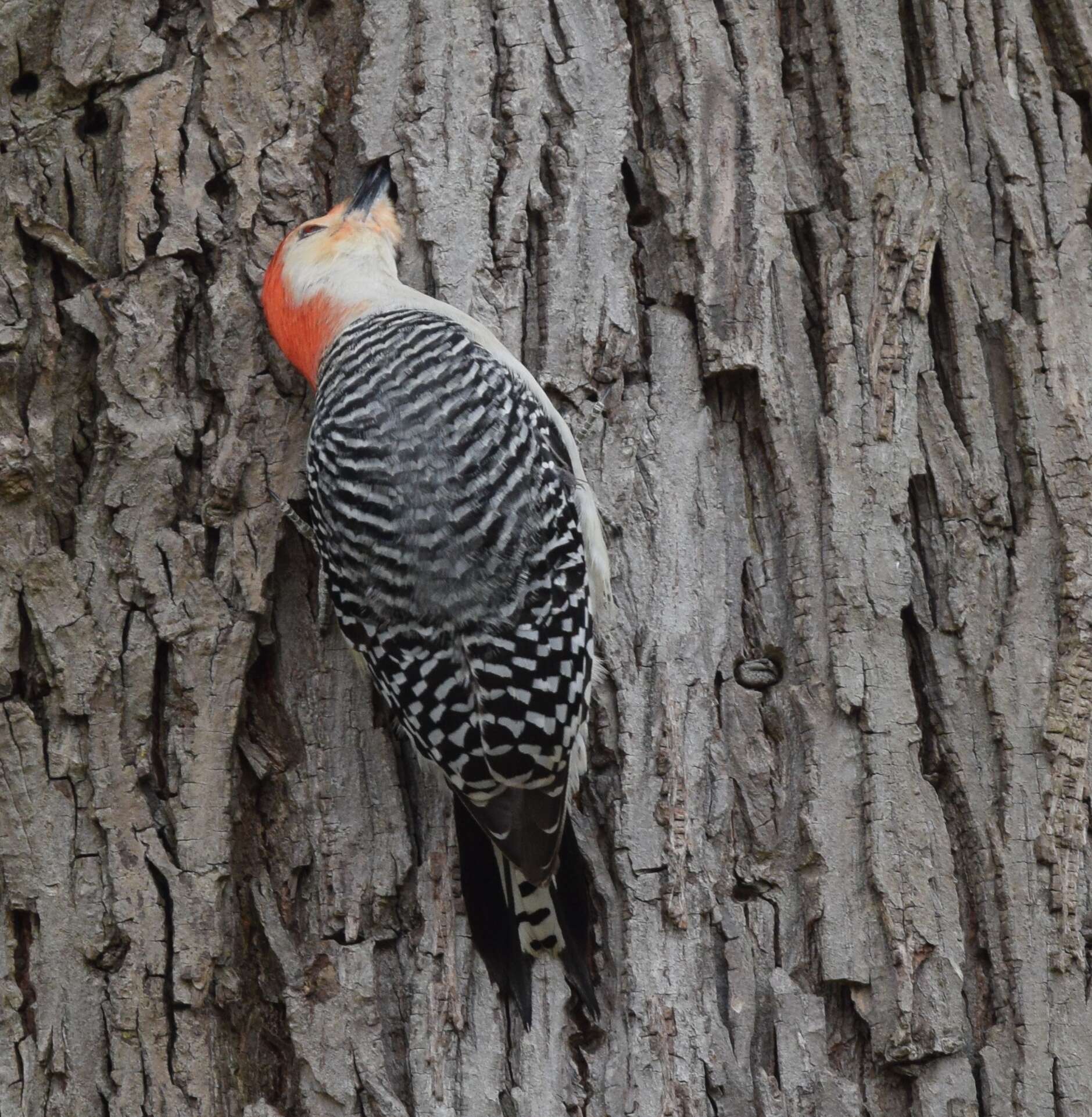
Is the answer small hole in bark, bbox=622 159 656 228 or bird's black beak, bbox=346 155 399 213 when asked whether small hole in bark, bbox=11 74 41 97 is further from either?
small hole in bark, bbox=622 159 656 228

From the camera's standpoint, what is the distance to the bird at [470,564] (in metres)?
3.04

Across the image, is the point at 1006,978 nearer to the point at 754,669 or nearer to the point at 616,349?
the point at 754,669

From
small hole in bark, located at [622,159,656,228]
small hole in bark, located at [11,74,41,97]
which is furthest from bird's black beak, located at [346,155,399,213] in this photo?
small hole in bark, located at [11,74,41,97]

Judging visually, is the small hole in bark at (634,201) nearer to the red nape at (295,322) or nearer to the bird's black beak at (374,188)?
the bird's black beak at (374,188)

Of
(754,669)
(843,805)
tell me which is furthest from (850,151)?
(843,805)

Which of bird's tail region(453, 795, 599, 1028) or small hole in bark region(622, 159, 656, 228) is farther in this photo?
small hole in bark region(622, 159, 656, 228)

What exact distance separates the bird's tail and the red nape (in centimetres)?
124

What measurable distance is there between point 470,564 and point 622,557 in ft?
1.27

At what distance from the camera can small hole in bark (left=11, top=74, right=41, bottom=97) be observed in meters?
3.54

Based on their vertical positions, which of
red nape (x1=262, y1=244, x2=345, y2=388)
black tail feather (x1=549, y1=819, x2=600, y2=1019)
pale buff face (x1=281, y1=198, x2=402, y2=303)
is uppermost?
pale buff face (x1=281, y1=198, x2=402, y2=303)

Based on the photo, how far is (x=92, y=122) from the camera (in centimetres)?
354

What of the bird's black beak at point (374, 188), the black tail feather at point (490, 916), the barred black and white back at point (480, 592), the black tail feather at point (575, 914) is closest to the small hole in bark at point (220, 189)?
the bird's black beak at point (374, 188)

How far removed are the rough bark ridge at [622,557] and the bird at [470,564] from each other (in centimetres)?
8

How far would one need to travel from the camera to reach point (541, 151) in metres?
3.46
